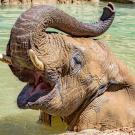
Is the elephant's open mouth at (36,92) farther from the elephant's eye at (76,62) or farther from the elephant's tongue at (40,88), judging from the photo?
the elephant's eye at (76,62)

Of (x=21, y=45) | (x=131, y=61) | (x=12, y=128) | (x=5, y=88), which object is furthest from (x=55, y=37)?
(x=131, y=61)

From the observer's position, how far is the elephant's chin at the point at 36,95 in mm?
3297

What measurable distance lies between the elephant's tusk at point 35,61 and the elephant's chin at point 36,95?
0.16 meters

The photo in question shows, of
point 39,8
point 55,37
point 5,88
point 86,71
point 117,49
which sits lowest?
point 117,49

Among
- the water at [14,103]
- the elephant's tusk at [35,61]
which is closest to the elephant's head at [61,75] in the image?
the elephant's tusk at [35,61]

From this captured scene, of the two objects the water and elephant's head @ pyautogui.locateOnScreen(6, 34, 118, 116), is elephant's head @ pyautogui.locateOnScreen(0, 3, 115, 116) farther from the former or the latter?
the water

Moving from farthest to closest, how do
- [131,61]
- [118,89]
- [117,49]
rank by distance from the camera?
[117,49] < [131,61] < [118,89]

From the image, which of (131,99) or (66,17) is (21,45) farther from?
(131,99)

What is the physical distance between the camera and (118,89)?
372 centimetres

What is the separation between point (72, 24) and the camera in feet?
11.6

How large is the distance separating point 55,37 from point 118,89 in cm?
61

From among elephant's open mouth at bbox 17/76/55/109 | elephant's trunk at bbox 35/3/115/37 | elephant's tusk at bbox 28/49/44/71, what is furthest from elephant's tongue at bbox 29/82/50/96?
elephant's trunk at bbox 35/3/115/37

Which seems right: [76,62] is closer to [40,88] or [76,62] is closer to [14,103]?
[40,88]

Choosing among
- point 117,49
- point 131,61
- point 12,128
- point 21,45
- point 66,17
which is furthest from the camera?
point 117,49
